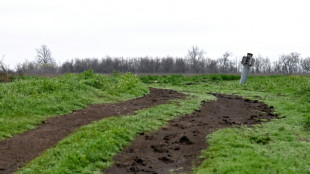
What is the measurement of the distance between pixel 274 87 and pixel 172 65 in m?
50.8

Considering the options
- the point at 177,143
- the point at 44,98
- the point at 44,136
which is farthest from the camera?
the point at 44,98

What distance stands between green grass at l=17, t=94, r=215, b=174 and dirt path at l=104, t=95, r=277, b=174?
25 cm

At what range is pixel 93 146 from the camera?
6.95 meters

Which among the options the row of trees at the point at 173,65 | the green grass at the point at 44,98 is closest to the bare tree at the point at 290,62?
the row of trees at the point at 173,65

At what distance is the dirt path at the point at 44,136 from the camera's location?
662 cm

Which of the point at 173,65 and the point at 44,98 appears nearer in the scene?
the point at 44,98

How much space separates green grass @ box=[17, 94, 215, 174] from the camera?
19.9ft

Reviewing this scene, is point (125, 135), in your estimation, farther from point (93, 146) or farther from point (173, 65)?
point (173, 65)

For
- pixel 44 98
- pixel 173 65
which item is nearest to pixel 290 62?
pixel 173 65

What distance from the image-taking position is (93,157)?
655 cm

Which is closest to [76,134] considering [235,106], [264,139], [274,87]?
[264,139]

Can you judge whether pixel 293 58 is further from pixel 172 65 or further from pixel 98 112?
pixel 98 112

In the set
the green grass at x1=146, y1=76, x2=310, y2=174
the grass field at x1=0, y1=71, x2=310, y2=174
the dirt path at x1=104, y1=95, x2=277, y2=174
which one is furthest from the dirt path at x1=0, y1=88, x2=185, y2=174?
the green grass at x1=146, y1=76, x2=310, y2=174

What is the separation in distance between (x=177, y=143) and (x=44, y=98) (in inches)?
234
